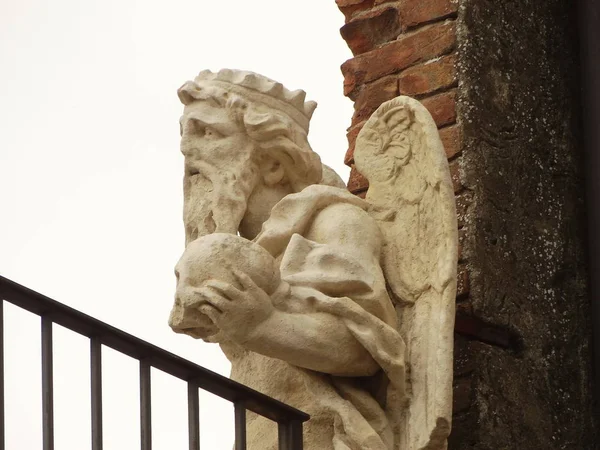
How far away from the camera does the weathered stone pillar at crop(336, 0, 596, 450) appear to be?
5.42m

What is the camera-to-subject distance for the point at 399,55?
586 centimetres

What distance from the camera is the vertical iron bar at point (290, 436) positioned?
466cm

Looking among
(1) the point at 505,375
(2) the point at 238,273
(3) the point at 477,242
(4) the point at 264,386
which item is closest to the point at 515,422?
(1) the point at 505,375

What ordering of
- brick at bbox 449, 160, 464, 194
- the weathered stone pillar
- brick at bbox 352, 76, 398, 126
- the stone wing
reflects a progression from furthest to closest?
brick at bbox 352, 76, 398, 126
brick at bbox 449, 160, 464, 194
the weathered stone pillar
the stone wing

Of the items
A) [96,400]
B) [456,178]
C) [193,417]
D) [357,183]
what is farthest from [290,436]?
[357,183]

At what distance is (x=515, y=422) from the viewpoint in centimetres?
539

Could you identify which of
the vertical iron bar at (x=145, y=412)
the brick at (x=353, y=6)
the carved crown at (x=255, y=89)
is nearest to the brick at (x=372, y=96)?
the brick at (x=353, y=6)

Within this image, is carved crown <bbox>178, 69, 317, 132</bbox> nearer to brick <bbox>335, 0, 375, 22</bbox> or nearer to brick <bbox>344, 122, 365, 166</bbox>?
brick <bbox>344, 122, 365, 166</bbox>

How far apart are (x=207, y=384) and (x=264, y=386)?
31cm

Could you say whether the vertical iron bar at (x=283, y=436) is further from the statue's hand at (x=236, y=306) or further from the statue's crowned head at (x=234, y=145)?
the statue's crowned head at (x=234, y=145)

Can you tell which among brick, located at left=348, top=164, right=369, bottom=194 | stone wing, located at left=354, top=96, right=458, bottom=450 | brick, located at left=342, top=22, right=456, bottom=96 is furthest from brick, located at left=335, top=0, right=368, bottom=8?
stone wing, located at left=354, top=96, right=458, bottom=450

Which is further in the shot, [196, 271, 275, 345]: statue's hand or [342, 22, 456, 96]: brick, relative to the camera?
[342, 22, 456, 96]: brick

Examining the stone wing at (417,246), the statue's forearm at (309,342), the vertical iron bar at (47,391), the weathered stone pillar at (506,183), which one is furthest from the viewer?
the weathered stone pillar at (506,183)

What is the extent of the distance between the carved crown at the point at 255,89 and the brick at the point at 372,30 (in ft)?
2.85
